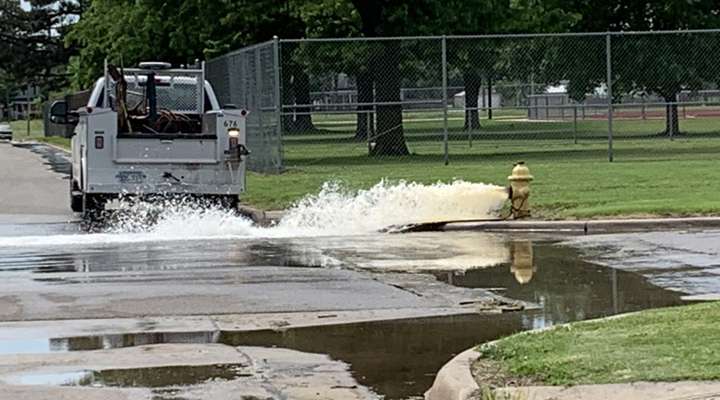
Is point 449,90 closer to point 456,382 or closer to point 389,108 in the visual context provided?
point 389,108

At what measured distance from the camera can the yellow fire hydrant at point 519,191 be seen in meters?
16.9

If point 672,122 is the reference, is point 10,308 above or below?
below

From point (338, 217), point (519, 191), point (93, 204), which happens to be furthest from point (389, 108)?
point (519, 191)

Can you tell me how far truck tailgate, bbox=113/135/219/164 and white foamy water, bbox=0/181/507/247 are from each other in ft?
2.36

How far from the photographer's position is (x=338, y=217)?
56.9 feet

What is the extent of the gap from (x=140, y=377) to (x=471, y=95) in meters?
24.9

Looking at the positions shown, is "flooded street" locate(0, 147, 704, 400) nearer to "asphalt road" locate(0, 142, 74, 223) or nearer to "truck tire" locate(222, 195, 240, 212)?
"truck tire" locate(222, 195, 240, 212)

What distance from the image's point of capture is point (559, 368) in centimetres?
682

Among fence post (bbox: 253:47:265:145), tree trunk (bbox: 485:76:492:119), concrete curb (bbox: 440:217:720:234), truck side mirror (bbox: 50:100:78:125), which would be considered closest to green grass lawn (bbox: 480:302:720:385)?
concrete curb (bbox: 440:217:720:234)

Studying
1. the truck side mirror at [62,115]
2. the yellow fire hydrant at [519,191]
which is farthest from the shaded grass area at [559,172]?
the truck side mirror at [62,115]

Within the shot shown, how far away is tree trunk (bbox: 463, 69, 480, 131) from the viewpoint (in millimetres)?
29353

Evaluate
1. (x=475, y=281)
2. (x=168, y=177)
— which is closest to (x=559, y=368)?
(x=475, y=281)

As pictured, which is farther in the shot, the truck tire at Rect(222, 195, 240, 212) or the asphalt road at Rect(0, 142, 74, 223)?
the asphalt road at Rect(0, 142, 74, 223)

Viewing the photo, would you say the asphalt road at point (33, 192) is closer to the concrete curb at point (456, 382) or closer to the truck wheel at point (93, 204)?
the truck wheel at point (93, 204)
